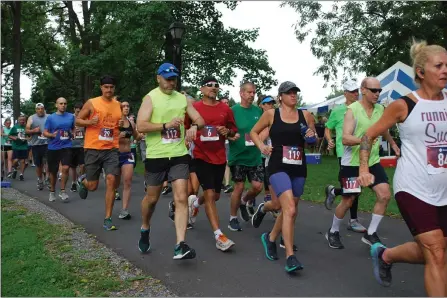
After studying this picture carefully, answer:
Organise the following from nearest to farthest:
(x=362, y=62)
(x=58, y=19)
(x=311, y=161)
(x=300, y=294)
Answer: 1. (x=300, y=294)
2. (x=311, y=161)
3. (x=362, y=62)
4. (x=58, y=19)

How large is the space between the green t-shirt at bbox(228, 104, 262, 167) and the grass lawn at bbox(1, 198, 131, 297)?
2504 mm

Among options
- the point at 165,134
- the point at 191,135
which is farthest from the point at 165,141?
the point at 191,135

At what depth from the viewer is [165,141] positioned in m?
5.40

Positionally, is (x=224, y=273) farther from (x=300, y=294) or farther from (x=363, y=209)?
(x=363, y=209)

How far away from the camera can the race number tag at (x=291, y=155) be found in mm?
5203

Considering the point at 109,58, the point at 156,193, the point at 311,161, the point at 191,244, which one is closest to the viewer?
the point at 156,193

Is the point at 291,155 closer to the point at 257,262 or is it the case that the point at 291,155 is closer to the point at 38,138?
the point at 257,262

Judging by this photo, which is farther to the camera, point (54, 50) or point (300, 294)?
point (54, 50)

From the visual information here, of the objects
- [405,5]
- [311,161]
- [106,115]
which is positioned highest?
[405,5]

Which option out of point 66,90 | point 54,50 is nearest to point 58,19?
point 54,50

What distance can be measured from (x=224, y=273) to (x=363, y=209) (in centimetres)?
445

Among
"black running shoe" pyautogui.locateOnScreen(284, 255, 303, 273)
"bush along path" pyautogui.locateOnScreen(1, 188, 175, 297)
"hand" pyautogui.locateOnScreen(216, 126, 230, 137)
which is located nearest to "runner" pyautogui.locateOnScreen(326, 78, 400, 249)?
"black running shoe" pyautogui.locateOnScreen(284, 255, 303, 273)

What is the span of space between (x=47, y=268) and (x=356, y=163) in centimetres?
368

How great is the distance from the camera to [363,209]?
8.51 meters
